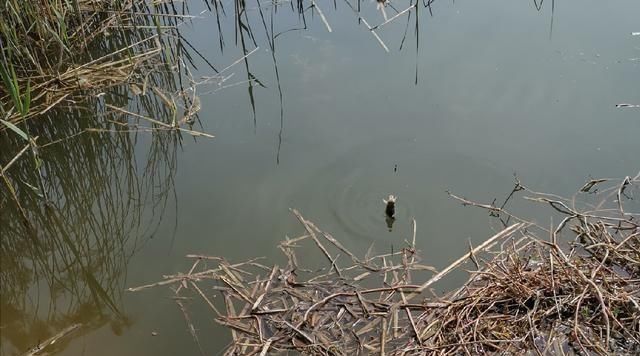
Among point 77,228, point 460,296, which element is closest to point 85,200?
point 77,228

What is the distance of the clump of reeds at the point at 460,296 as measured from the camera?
186cm

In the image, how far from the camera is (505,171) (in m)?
2.64

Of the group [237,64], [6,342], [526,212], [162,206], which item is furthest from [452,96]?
[6,342]

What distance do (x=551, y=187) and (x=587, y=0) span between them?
168 centimetres

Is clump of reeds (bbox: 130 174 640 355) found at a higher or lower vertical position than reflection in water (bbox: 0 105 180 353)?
lower

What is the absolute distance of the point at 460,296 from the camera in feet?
6.77

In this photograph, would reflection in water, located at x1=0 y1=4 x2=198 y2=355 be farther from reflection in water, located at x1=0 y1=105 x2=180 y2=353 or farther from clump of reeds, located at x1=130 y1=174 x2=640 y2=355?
clump of reeds, located at x1=130 y1=174 x2=640 y2=355

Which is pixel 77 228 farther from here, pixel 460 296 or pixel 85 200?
pixel 460 296

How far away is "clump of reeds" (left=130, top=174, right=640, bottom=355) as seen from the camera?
186 cm

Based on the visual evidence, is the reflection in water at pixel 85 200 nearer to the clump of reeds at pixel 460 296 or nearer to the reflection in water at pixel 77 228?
the reflection in water at pixel 77 228

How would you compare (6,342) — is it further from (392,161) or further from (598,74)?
(598,74)

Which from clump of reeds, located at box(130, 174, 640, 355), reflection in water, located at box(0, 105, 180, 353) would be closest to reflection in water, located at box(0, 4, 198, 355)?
reflection in water, located at box(0, 105, 180, 353)

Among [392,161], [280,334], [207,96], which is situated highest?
[207,96]

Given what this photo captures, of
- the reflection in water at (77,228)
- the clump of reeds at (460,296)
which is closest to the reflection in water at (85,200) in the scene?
the reflection in water at (77,228)
